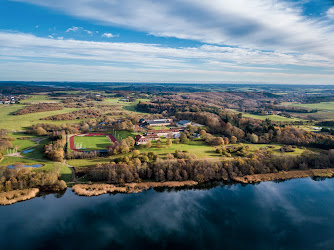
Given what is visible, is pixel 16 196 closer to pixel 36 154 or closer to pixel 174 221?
pixel 36 154

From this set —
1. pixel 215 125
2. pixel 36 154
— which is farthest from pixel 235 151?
pixel 36 154

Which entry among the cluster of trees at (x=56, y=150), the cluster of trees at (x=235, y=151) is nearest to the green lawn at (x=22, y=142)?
the cluster of trees at (x=56, y=150)

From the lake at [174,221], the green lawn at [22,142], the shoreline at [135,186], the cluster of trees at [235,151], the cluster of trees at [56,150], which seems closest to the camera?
the lake at [174,221]

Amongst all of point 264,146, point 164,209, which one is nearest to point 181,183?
point 164,209

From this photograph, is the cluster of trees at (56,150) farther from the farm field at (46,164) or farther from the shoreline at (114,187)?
the shoreline at (114,187)

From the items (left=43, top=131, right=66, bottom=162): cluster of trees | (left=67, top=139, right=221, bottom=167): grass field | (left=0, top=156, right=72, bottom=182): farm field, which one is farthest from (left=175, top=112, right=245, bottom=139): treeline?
(left=0, top=156, right=72, bottom=182): farm field

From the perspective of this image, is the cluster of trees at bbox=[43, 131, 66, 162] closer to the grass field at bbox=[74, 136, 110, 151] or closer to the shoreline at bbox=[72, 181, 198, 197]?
the grass field at bbox=[74, 136, 110, 151]
